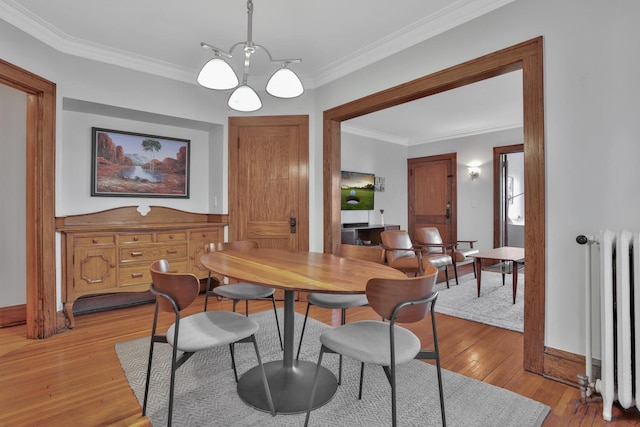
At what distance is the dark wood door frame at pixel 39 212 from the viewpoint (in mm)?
2879

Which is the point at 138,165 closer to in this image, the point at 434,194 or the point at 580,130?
the point at 580,130

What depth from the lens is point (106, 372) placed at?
7.38ft

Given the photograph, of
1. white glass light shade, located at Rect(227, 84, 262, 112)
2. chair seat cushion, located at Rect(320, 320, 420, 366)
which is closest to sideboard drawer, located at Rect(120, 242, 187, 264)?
white glass light shade, located at Rect(227, 84, 262, 112)

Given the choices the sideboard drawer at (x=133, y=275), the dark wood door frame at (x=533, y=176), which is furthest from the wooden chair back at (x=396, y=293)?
the sideboard drawer at (x=133, y=275)

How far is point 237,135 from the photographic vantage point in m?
4.18

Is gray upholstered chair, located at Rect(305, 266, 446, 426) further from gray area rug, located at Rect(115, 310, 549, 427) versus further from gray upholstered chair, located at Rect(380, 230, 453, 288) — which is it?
gray upholstered chair, located at Rect(380, 230, 453, 288)

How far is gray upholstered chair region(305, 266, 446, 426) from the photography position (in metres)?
1.37

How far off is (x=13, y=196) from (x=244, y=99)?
2.61 m

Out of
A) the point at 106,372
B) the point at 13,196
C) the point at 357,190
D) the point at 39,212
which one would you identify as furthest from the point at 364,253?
the point at 357,190

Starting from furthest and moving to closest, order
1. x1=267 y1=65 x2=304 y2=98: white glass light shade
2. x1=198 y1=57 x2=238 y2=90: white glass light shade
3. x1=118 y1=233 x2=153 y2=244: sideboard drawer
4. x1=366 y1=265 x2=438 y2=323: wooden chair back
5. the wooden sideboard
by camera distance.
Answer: x1=118 y1=233 x2=153 y2=244: sideboard drawer < the wooden sideboard < x1=267 y1=65 x2=304 y2=98: white glass light shade < x1=198 y1=57 x2=238 y2=90: white glass light shade < x1=366 y1=265 x2=438 y2=323: wooden chair back

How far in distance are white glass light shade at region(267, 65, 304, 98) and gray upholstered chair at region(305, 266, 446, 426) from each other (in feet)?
4.80

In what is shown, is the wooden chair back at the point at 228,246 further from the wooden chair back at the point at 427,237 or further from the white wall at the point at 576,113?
the wooden chair back at the point at 427,237

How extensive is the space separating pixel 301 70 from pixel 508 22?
7.02 ft

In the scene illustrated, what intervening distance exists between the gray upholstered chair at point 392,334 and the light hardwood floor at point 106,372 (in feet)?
2.97
